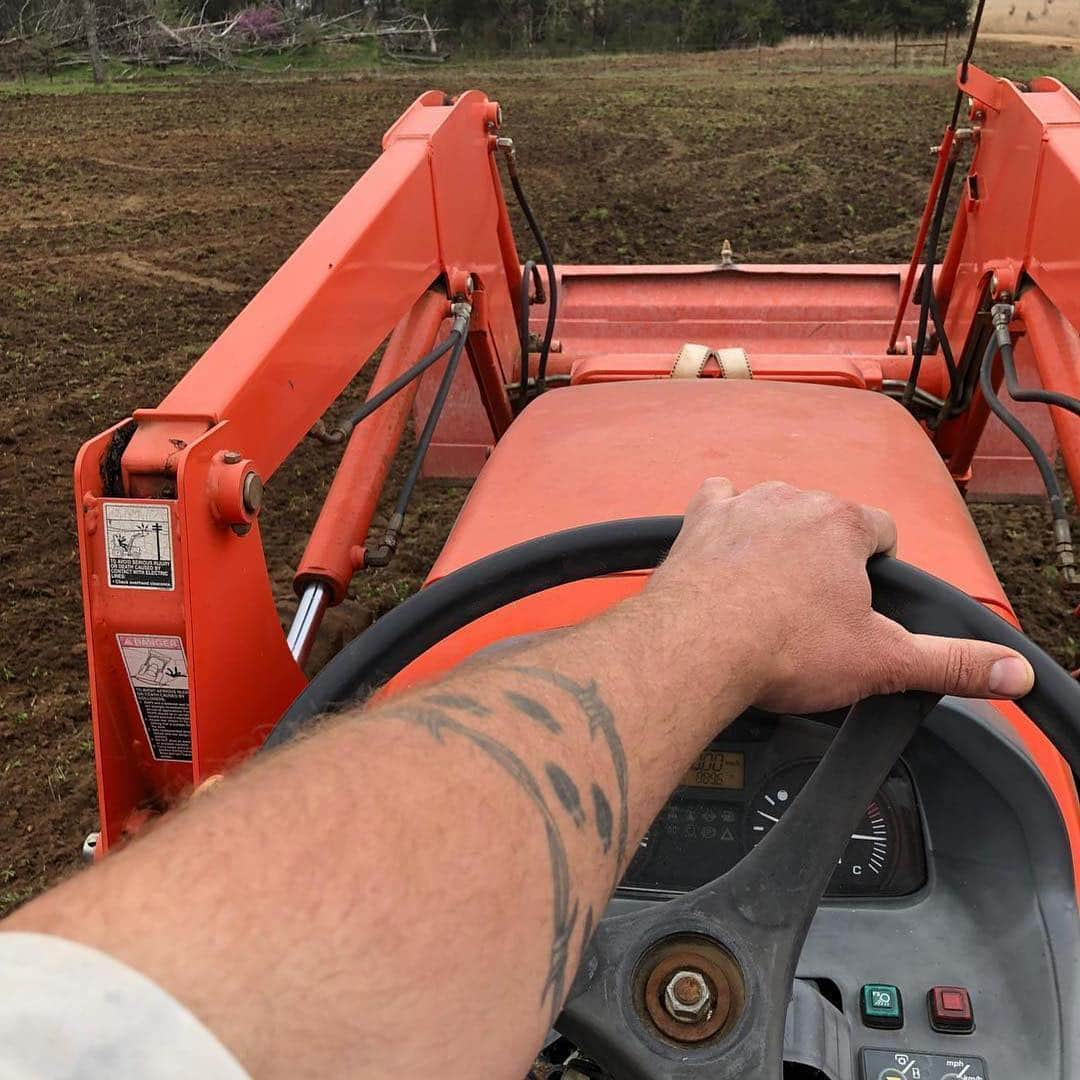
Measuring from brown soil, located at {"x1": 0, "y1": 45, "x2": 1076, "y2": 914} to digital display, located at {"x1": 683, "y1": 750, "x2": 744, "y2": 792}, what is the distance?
A: 1938 millimetres

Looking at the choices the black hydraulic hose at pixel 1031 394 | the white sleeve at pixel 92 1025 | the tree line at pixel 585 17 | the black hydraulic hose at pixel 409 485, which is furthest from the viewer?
the tree line at pixel 585 17

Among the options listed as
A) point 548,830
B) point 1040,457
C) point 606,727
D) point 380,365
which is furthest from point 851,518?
point 380,365

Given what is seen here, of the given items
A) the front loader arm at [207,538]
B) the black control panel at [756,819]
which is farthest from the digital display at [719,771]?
the front loader arm at [207,538]

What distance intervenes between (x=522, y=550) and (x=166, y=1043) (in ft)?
2.63

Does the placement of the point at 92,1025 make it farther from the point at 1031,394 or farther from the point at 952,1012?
the point at 1031,394

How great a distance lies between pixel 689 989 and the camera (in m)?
1.02

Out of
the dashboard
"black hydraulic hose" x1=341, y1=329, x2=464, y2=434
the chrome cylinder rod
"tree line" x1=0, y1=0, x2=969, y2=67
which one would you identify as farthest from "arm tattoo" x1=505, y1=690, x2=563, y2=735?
"tree line" x1=0, y1=0, x2=969, y2=67

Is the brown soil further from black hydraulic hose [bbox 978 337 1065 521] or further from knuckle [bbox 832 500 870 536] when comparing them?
knuckle [bbox 832 500 870 536]

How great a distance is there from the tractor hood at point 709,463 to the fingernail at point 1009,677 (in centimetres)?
49

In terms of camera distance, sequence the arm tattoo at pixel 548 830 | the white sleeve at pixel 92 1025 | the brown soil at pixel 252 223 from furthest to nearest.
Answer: the brown soil at pixel 252 223 < the arm tattoo at pixel 548 830 < the white sleeve at pixel 92 1025

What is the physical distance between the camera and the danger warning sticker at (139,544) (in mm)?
1403

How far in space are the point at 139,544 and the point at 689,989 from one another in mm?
866

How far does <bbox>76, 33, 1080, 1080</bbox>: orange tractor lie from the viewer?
41.4 inches

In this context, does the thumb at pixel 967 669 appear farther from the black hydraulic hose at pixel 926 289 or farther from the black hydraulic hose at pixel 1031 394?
the black hydraulic hose at pixel 926 289
